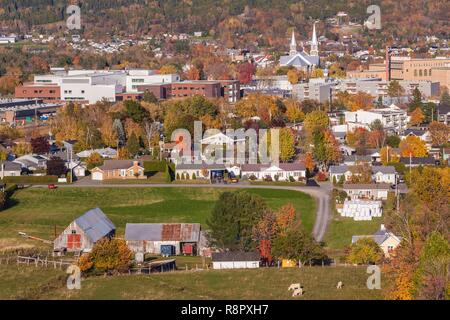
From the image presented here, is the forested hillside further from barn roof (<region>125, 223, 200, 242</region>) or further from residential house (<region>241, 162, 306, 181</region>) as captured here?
barn roof (<region>125, 223, 200, 242</region>)

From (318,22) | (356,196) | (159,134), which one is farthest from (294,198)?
(318,22)

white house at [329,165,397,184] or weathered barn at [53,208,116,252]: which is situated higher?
white house at [329,165,397,184]

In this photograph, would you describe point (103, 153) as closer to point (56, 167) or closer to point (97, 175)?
point (97, 175)

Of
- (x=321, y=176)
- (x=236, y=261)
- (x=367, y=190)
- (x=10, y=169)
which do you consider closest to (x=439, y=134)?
(x=321, y=176)

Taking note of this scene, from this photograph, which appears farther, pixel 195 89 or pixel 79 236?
pixel 195 89

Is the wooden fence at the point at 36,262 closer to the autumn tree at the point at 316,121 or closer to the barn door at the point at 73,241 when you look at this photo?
the barn door at the point at 73,241

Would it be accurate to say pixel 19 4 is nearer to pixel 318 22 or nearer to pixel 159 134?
pixel 318 22

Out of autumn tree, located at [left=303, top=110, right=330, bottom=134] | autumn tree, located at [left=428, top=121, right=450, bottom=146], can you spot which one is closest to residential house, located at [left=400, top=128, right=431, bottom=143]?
autumn tree, located at [left=428, top=121, right=450, bottom=146]
